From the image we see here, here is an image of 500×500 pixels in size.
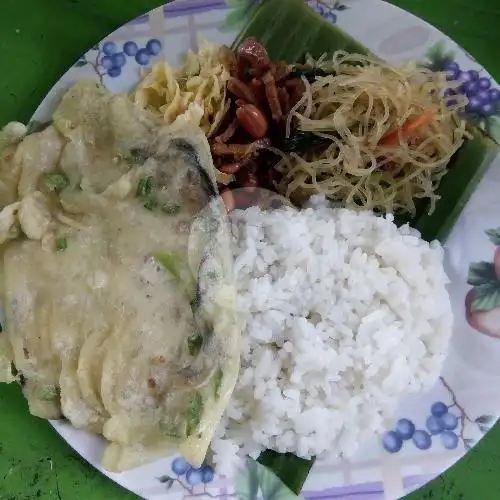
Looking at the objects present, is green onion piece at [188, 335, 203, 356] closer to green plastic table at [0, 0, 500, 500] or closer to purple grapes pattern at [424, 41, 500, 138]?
green plastic table at [0, 0, 500, 500]

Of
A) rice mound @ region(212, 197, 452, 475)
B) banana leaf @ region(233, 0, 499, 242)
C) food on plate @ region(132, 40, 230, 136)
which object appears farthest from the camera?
food on plate @ region(132, 40, 230, 136)

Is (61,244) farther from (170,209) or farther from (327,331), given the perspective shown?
(327,331)

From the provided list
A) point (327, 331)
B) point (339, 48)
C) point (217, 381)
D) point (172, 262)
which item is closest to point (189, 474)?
point (217, 381)

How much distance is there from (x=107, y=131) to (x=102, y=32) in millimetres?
725

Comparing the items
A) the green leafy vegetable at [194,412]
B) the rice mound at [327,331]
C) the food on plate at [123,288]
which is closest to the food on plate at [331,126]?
the rice mound at [327,331]

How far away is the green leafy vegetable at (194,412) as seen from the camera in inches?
79.8

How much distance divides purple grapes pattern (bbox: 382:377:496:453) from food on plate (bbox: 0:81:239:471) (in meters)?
0.64

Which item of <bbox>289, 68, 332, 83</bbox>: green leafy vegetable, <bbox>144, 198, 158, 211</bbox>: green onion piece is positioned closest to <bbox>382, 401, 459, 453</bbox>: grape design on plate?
<bbox>144, 198, 158, 211</bbox>: green onion piece

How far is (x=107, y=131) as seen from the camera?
Result: 2.19 meters

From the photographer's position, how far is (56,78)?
8.98 ft

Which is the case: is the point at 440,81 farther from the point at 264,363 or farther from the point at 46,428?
the point at 46,428

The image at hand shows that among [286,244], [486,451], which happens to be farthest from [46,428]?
[486,451]

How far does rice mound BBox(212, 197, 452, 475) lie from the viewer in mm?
2250

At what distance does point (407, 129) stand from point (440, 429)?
41.1 inches
